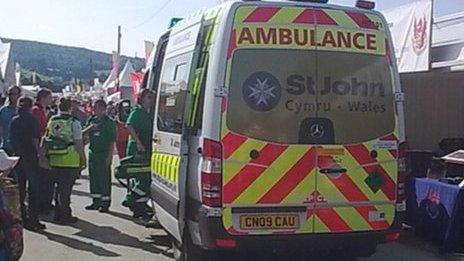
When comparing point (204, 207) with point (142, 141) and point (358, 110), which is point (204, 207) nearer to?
point (358, 110)

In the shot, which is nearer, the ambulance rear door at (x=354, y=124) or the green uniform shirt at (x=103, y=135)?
the ambulance rear door at (x=354, y=124)

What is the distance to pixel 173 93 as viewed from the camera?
649cm

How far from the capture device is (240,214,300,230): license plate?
17.5 feet

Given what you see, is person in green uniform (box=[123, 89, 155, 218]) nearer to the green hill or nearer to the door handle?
the door handle

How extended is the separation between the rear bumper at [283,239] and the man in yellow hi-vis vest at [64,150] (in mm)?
4144

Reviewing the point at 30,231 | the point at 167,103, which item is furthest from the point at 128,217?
the point at 167,103

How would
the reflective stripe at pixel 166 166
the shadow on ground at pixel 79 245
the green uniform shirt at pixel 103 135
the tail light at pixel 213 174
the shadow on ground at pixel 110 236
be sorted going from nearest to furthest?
the tail light at pixel 213 174, the reflective stripe at pixel 166 166, the shadow on ground at pixel 79 245, the shadow on ground at pixel 110 236, the green uniform shirt at pixel 103 135

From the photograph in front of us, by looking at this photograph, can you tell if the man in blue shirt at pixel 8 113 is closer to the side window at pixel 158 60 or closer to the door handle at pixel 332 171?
the side window at pixel 158 60

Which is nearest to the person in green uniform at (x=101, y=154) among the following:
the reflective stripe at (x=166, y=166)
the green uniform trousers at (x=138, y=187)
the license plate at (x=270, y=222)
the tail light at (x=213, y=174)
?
the green uniform trousers at (x=138, y=187)

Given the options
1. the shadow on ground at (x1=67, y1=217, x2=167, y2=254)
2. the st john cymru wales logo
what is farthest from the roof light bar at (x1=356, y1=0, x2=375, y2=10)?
the shadow on ground at (x1=67, y1=217, x2=167, y2=254)

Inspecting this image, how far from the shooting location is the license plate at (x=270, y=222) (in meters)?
5.33

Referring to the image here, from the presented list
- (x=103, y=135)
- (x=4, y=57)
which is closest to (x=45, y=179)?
(x=103, y=135)

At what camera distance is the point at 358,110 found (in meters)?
5.61

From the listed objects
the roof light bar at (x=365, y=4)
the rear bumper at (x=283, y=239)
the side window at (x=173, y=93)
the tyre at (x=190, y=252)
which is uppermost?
the roof light bar at (x=365, y=4)
